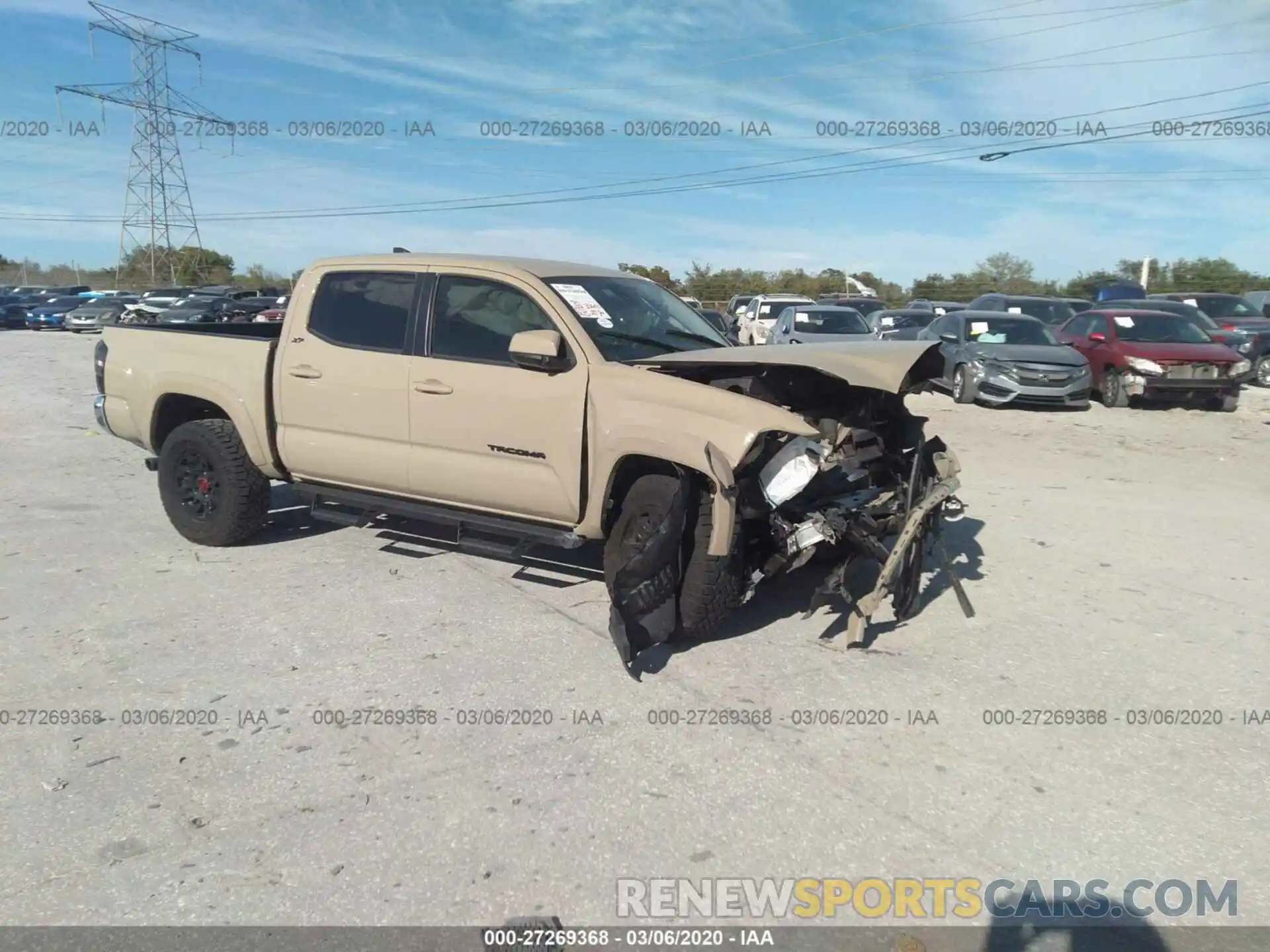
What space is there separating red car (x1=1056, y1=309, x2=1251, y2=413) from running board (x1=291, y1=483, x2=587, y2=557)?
11.6 m

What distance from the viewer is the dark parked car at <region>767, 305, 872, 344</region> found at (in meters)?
17.7

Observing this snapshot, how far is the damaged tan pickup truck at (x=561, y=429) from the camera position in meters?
4.64

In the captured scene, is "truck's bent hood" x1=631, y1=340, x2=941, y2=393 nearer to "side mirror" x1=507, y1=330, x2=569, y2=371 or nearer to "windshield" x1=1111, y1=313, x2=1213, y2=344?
"side mirror" x1=507, y1=330, x2=569, y2=371

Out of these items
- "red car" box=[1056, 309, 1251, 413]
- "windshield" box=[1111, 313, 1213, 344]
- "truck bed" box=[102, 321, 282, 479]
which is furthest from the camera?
"windshield" box=[1111, 313, 1213, 344]

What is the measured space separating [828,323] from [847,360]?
542 inches

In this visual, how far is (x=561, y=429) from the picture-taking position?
5.10 meters

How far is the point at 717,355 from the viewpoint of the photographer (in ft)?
16.6

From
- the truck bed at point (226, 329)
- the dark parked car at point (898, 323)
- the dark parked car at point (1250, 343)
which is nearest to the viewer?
the truck bed at point (226, 329)

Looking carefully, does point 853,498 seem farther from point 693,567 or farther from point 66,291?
point 66,291

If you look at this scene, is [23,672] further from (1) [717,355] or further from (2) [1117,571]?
(2) [1117,571]

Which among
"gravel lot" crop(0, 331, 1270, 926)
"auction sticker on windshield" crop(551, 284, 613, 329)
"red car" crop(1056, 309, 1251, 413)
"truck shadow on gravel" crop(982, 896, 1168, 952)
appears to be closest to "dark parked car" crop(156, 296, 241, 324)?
"red car" crop(1056, 309, 1251, 413)

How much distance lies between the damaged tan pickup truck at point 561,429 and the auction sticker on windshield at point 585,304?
0.02 meters

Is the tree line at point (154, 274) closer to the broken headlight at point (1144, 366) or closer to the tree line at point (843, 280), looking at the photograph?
the tree line at point (843, 280)

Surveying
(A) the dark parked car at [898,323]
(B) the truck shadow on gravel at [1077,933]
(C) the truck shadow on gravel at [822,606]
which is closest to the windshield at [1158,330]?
(A) the dark parked car at [898,323]
